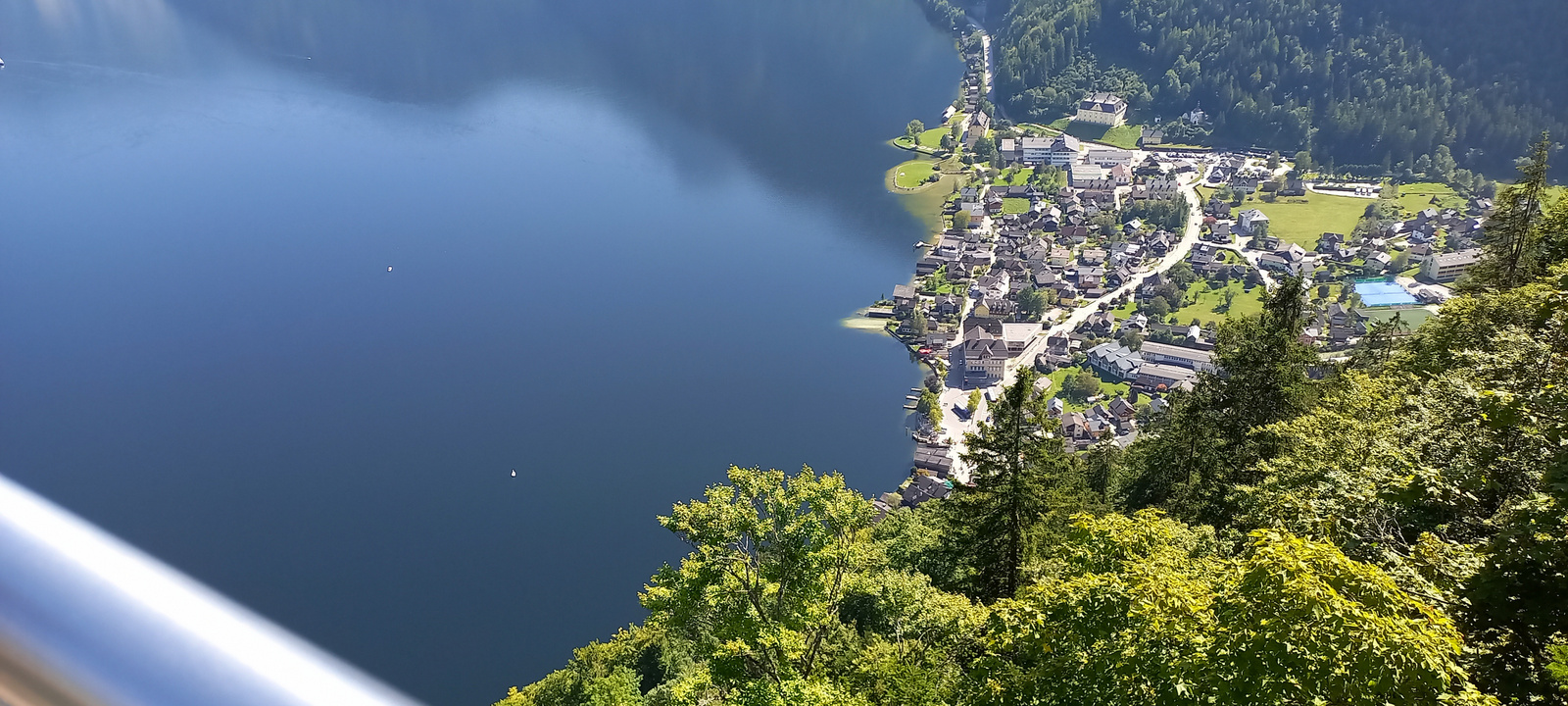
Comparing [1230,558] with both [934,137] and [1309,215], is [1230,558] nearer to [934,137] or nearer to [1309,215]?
[1309,215]

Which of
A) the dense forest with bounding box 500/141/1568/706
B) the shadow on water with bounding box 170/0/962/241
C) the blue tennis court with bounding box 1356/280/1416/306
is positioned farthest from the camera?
the shadow on water with bounding box 170/0/962/241

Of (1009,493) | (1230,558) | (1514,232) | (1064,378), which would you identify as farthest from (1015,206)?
(1230,558)

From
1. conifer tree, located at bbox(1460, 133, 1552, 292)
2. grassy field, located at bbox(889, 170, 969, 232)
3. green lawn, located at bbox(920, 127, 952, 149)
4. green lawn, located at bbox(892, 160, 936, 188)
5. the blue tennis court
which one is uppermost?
green lawn, located at bbox(920, 127, 952, 149)

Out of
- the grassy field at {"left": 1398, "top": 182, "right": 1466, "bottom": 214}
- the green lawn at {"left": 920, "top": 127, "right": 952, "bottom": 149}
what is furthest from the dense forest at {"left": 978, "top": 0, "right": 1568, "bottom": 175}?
the green lawn at {"left": 920, "top": 127, "right": 952, "bottom": 149}

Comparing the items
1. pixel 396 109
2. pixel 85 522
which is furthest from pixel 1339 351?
pixel 396 109

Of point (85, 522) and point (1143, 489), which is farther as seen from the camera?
point (1143, 489)

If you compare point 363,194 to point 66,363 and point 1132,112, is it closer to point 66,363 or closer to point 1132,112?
point 66,363

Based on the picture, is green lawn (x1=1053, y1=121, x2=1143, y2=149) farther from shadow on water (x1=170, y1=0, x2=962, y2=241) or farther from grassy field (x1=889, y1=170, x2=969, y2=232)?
grassy field (x1=889, y1=170, x2=969, y2=232)
